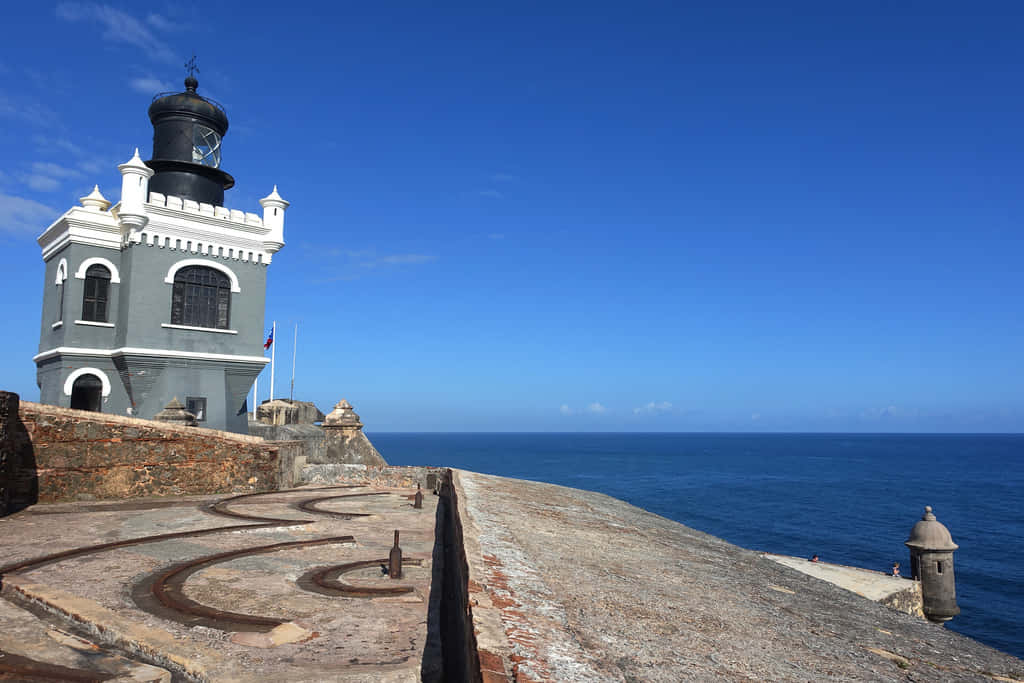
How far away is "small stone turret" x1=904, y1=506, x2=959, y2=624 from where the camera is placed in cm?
2492

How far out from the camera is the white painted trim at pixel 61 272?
23.2 metres

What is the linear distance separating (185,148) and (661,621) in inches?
1075

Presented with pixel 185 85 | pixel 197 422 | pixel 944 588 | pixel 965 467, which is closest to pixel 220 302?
pixel 197 422

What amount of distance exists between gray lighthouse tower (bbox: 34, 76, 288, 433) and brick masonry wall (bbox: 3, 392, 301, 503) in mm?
8391

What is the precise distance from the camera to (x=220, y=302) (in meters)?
24.5

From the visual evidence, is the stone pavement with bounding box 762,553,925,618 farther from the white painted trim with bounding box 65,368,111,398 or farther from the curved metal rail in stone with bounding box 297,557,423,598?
the white painted trim with bounding box 65,368,111,398

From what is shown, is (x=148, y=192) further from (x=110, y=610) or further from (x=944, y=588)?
(x=944, y=588)

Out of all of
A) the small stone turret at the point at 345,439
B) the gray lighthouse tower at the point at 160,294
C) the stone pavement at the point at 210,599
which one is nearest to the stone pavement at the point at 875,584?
the small stone turret at the point at 345,439

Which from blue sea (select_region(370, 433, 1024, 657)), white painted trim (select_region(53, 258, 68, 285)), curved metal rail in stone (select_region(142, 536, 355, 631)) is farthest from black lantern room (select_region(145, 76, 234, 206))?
blue sea (select_region(370, 433, 1024, 657))

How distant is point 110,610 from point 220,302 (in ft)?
65.0

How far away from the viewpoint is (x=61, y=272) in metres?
23.7

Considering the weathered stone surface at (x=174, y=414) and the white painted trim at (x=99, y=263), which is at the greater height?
the white painted trim at (x=99, y=263)

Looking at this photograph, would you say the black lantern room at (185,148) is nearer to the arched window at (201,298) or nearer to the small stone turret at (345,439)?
the arched window at (201,298)

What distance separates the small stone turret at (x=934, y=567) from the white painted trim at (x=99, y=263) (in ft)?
101
